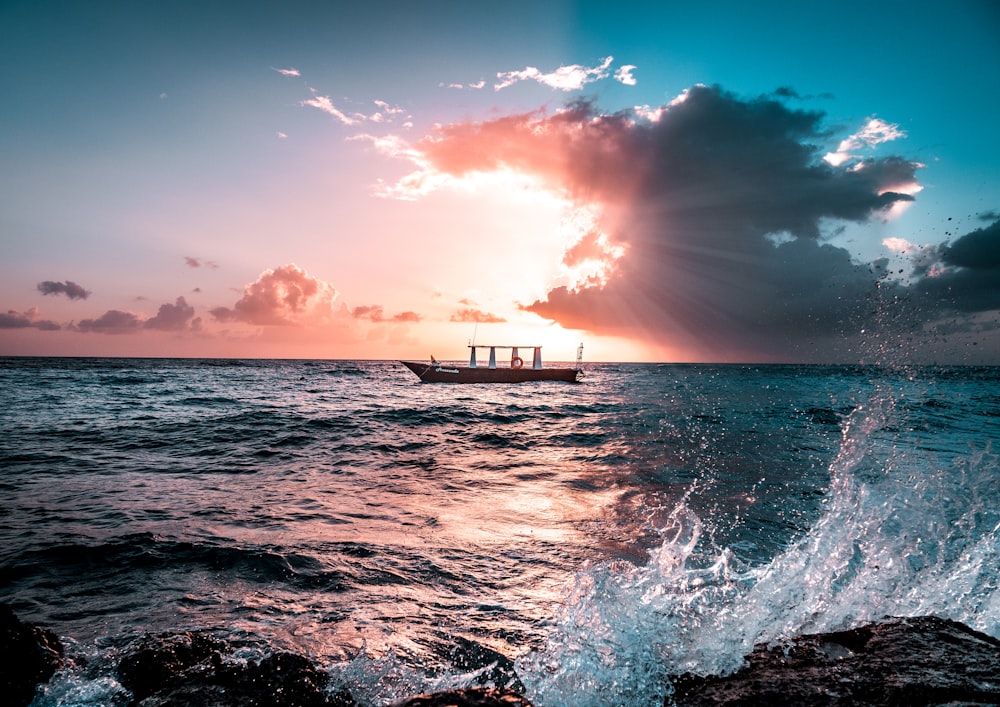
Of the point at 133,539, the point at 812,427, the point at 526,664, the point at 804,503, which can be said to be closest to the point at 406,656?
the point at 526,664

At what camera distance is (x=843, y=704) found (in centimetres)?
309

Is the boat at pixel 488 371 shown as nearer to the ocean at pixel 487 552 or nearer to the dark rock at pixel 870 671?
the ocean at pixel 487 552

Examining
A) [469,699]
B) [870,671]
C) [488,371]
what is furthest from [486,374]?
→ [469,699]

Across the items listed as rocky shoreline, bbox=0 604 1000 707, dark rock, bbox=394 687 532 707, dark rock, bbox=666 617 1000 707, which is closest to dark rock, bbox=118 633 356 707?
rocky shoreline, bbox=0 604 1000 707

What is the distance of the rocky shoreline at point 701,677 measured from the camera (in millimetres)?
3199

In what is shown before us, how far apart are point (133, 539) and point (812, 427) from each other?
27120 mm

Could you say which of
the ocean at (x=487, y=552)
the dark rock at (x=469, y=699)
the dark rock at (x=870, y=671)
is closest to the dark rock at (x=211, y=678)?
the ocean at (x=487, y=552)

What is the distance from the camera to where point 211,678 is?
3912 mm

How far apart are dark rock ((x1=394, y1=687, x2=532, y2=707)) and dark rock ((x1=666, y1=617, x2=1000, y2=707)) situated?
136 centimetres

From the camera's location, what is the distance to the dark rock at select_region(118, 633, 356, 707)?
12.0 ft

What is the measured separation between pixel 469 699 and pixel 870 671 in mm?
2878

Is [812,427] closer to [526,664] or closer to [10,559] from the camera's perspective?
[526,664]

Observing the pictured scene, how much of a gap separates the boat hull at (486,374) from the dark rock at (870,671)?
53934mm

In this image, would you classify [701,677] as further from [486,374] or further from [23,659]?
[486,374]
